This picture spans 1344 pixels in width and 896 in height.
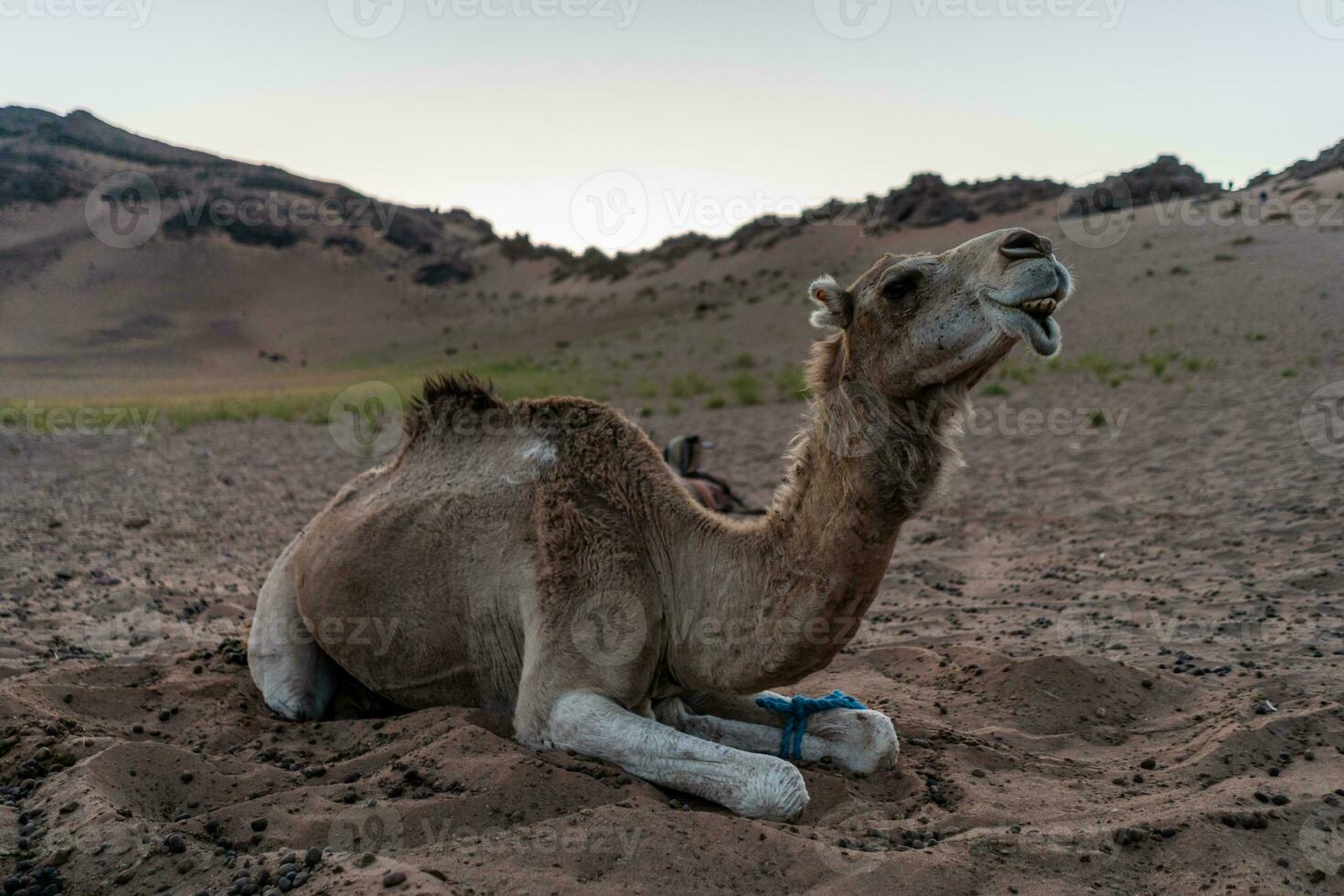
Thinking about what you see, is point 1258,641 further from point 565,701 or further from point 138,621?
point 138,621

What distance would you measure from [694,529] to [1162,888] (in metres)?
2.12

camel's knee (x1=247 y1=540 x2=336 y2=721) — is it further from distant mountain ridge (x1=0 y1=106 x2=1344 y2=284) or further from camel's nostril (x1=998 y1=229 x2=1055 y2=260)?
distant mountain ridge (x1=0 y1=106 x2=1344 y2=284)

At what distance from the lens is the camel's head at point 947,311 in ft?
10.3

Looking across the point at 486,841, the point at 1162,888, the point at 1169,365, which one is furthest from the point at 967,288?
the point at 1169,365

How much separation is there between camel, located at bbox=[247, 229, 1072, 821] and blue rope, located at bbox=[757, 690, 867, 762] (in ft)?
0.17

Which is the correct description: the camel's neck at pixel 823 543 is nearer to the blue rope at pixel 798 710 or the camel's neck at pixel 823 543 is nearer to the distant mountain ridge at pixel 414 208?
the blue rope at pixel 798 710

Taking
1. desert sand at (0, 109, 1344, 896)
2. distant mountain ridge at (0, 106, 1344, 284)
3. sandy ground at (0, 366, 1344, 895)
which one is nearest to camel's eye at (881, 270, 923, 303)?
desert sand at (0, 109, 1344, 896)

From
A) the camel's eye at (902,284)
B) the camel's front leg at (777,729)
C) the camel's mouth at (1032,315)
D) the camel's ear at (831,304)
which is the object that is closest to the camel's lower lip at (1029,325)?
the camel's mouth at (1032,315)

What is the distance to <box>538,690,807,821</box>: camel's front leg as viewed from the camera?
11.3 feet

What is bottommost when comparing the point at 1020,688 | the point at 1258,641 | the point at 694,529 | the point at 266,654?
the point at 266,654

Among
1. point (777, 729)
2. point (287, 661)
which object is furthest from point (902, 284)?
point (287, 661)

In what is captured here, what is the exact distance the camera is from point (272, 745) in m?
4.32

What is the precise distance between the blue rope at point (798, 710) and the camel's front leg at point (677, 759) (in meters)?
0.57

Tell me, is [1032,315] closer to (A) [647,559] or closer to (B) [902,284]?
(B) [902,284]
